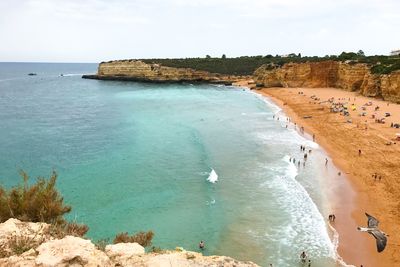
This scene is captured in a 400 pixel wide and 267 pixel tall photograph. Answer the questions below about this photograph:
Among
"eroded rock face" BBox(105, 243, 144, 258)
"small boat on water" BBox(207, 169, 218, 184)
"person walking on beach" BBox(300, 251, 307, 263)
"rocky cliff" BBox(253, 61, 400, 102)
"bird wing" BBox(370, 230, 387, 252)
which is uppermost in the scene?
"rocky cliff" BBox(253, 61, 400, 102)

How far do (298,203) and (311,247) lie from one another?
5.72 m

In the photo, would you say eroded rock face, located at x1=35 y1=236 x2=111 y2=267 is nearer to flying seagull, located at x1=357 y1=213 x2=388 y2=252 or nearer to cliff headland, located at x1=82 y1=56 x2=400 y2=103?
flying seagull, located at x1=357 y1=213 x2=388 y2=252

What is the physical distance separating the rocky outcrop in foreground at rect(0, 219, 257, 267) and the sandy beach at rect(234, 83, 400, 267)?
1578 cm

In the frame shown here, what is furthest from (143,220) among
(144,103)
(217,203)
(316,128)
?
(144,103)

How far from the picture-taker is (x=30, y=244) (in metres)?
7.57

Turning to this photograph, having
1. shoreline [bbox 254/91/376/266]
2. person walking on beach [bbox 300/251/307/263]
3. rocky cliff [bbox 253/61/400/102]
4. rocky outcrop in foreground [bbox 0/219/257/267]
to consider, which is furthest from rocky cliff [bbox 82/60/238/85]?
rocky outcrop in foreground [bbox 0/219/257/267]

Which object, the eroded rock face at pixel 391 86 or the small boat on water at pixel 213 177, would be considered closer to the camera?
the small boat on water at pixel 213 177

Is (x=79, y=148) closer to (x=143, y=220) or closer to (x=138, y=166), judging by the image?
(x=138, y=166)

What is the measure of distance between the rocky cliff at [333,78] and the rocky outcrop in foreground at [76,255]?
61.3 metres

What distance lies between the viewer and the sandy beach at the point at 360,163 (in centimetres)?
2183

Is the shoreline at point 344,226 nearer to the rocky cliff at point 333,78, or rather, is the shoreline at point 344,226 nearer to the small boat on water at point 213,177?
the small boat on water at point 213,177

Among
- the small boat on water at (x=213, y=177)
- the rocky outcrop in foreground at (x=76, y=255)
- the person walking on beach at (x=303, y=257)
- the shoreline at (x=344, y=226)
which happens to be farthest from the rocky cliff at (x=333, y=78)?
the rocky outcrop in foreground at (x=76, y=255)

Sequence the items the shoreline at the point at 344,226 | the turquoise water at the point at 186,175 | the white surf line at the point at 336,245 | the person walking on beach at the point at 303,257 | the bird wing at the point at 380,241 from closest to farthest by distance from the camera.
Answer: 1. the bird wing at the point at 380,241
2. the white surf line at the point at 336,245
3. the person walking on beach at the point at 303,257
4. the shoreline at the point at 344,226
5. the turquoise water at the point at 186,175

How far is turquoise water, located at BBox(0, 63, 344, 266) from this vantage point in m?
22.9
